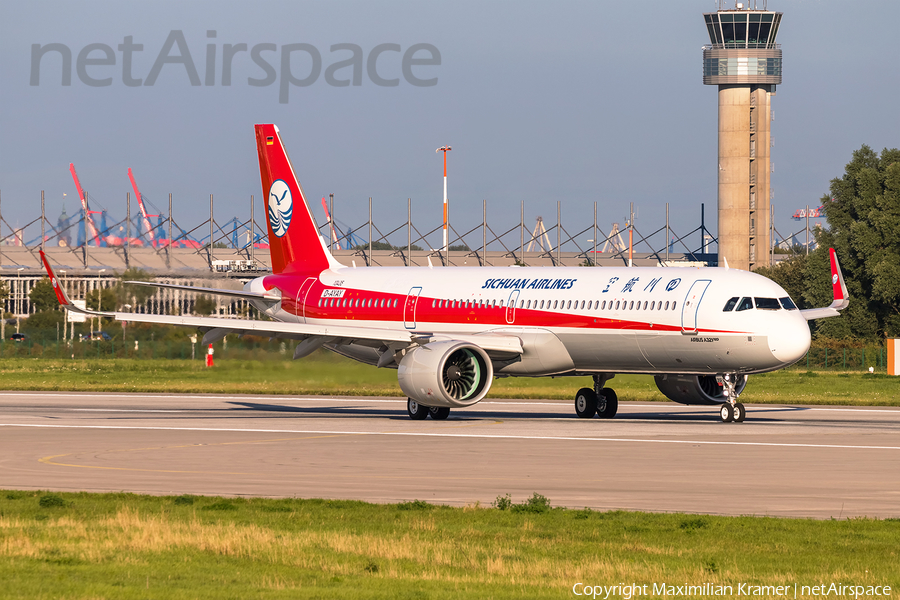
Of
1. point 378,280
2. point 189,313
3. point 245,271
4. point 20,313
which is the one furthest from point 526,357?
point 20,313

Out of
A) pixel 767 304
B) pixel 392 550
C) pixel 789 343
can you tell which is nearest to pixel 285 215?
pixel 767 304

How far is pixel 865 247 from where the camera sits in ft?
306

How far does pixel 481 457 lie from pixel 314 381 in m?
17.3

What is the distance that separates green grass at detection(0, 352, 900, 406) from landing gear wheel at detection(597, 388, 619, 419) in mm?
5574

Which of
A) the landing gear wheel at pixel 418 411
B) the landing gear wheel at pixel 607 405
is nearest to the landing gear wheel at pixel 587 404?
the landing gear wheel at pixel 607 405

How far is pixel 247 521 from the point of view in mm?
18547

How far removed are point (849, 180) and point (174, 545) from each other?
3555 inches

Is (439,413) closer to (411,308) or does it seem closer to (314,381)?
(411,308)

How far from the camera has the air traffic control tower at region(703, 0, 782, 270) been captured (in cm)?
14900

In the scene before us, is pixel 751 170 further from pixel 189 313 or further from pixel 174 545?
pixel 174 545

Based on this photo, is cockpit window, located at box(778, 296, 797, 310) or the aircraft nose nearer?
the aircraft nose

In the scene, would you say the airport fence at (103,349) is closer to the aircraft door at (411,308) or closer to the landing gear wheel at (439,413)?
the aircraft door at (411,308)

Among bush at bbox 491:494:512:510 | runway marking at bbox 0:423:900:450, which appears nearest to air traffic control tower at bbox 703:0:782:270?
runway marking at bbox 0:423:900:450

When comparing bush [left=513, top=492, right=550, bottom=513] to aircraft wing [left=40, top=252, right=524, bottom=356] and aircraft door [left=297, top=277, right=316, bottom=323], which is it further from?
aircraft door [left=297, top=277, right=316, bottom=323]
